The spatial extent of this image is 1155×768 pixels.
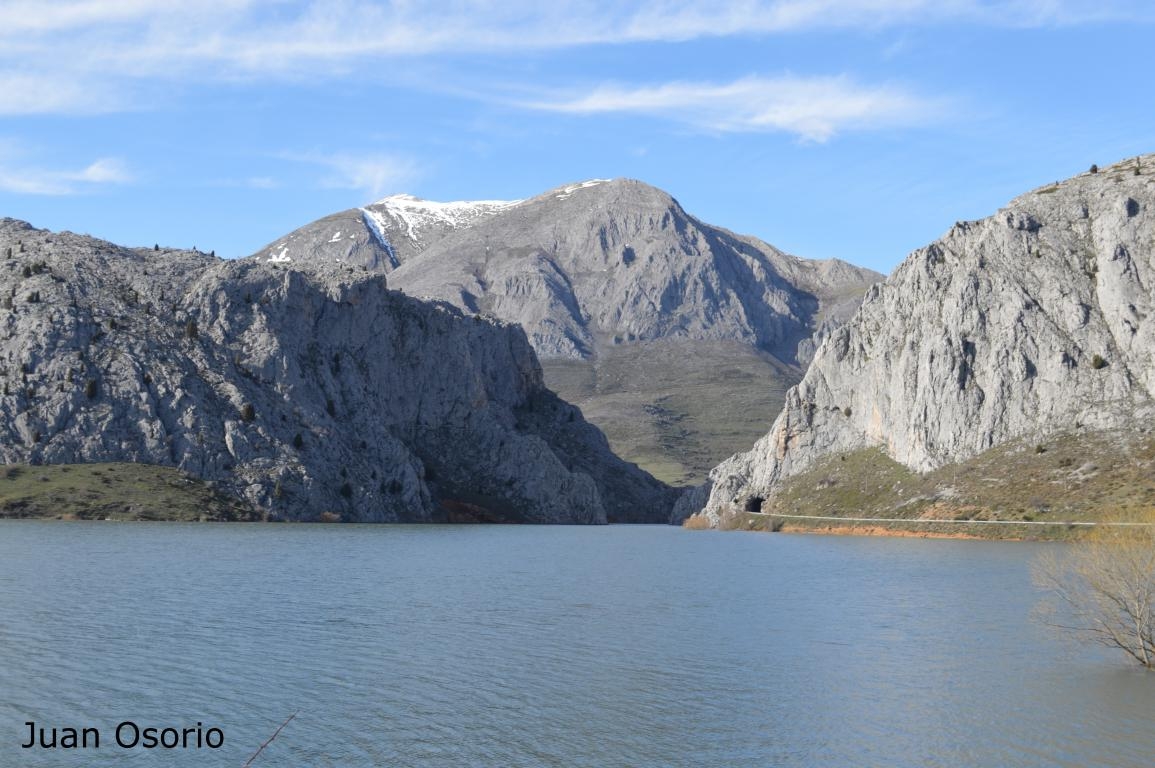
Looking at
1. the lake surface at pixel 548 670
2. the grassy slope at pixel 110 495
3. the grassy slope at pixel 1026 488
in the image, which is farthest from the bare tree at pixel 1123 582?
the grassy slope at pixel 110 495

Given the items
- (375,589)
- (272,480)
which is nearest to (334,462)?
(272,480)

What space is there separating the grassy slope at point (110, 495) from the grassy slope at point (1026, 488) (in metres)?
102

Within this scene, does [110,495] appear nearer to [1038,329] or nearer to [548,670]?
[548,670]

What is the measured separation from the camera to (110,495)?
155625mm

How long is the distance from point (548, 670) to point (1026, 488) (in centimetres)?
12601

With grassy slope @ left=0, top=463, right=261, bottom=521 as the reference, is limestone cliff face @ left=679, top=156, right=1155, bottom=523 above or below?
above

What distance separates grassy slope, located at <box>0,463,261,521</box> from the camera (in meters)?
148

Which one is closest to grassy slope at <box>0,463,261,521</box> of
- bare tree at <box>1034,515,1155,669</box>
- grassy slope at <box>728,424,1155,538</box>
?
grassy slope at <box>728,424,1155,538</box>

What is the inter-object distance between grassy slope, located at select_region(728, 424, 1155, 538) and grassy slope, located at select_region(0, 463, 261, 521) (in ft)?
333

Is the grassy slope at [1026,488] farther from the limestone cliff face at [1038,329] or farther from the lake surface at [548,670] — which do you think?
the lake surface at [548,670]

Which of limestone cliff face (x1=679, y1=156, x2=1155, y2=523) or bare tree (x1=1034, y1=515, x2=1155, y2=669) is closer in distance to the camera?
bare tree (x1=1034, y1=515, x2=1155, y2=669)

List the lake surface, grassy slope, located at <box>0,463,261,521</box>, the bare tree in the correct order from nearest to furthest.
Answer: the lake surface → the bare tree → grassy slope, located at <box>0,463,261,521</box>

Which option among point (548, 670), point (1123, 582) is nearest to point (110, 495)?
point (548, 670)

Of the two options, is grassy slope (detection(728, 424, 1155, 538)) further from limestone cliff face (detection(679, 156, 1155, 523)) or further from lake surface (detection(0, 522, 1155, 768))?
lake surface (detection(0, 522, 1155, 768))
